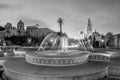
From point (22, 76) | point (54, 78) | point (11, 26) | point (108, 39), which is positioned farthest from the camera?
point (11, 26)

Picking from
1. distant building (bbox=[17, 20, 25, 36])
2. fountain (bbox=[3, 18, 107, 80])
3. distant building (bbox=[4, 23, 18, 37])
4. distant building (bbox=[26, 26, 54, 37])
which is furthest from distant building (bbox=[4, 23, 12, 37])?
fountain (bbox=[3, 18, 107, 80])

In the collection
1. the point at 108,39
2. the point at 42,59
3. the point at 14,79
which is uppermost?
the point at 108,39

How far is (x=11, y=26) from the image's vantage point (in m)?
57.3

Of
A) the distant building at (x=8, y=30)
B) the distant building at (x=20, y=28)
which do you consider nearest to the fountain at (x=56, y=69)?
the distant building at (x=8, y=30)

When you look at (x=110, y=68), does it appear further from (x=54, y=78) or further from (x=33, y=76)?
(x=33, y=76)

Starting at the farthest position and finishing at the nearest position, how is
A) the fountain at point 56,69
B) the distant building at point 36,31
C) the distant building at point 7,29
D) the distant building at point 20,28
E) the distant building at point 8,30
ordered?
the distant building at point 36,31 < the distant building at point 20,28 < the distant building at point 7,29 < the distant building at point 8,30 < the fountain at point 56,69

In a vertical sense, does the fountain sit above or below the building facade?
below

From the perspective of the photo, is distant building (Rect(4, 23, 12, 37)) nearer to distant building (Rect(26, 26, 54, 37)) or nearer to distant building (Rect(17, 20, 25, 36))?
distant building (Rect(17, 20, 25, 36))

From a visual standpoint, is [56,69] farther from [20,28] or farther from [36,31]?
[20,28]

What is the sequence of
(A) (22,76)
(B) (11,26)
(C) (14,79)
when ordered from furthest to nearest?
(B) (11,26), (C) (14,79), (A) (22,76)

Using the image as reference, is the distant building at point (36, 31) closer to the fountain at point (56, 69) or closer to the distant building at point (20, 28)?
the distant building at point (20, 28)

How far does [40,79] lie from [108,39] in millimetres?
37572

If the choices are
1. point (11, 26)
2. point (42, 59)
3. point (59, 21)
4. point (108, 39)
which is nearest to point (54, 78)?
point (42, 59)

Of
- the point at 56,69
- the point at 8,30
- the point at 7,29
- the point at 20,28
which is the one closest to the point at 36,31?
the point at 20,28
